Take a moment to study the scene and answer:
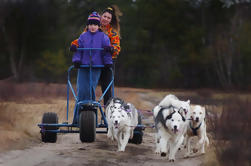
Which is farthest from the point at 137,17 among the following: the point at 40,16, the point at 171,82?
the point at 40,16

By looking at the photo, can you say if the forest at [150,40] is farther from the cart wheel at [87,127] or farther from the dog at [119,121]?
the cart wheel at [87,127]

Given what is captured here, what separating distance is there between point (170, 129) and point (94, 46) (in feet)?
6.43

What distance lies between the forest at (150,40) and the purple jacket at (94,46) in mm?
23656

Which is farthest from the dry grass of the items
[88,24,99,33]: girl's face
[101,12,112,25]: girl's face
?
[101,12,112,25]: girl's face

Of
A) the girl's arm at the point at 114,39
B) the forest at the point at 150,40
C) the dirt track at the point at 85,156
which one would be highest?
the forest at the point at 150,40

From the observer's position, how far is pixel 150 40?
43906 mm

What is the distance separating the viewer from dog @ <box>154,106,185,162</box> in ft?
27.5

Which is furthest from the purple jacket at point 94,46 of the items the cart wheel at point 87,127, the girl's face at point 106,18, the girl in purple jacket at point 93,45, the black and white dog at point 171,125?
the black and white dog at point 171,125

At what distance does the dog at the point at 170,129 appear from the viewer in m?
8.39

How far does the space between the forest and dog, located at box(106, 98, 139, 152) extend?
77.8 feet

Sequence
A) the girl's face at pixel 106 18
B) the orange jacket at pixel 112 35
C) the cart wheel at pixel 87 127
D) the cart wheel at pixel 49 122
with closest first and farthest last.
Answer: the cart wheel at pixel 87 127 < the cart wheel at pixel 49 122 < the orange jacket at pixel 112 35 < the girl's face at pixel 106 18

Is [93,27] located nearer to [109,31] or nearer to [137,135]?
[109,31]

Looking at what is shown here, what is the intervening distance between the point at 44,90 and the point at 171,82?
19.2m

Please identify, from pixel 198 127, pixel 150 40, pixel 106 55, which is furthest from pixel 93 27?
pixel 150 40
